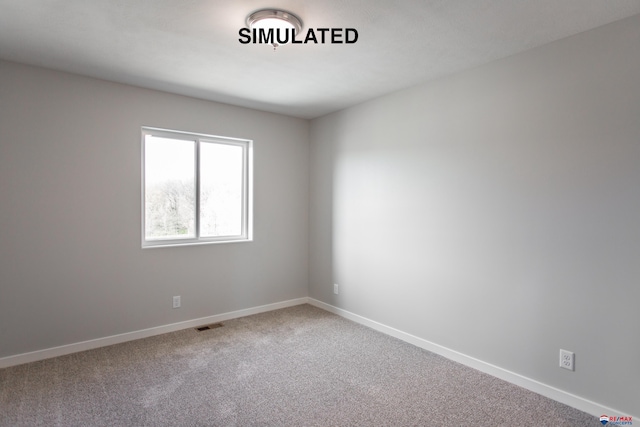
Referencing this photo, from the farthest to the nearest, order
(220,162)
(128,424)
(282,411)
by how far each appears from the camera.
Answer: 1. (220,162)
2. (282,411)
3. (128,424)

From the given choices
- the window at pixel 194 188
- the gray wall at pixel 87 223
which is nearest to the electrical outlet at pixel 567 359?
the gray wall at pixel 87 223

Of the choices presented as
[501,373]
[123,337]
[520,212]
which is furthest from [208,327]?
[520,212]

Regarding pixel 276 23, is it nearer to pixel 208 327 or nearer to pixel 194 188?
pixel 194 188

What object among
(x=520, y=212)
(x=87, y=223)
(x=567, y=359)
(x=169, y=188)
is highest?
(x=169, y=188)

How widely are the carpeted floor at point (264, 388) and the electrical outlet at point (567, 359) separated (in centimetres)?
26

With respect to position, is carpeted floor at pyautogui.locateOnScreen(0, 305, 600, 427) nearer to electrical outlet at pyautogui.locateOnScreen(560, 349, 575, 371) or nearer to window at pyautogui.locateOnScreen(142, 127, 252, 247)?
electrical outlet at pyautogui.locateOnScreen(560, 349, 575, 371)

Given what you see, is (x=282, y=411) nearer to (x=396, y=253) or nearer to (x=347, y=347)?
(x=347, y=347)

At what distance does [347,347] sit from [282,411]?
116 centimetres

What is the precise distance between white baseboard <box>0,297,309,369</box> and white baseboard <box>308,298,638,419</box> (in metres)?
1.23

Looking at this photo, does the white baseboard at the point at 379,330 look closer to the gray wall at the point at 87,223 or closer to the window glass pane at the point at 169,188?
the gray wall at the point at 87,223

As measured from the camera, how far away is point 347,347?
131 inches

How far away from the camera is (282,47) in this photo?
2.62m

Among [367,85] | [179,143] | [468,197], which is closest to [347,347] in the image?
[468,197]

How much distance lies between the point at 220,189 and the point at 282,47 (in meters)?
2.06
